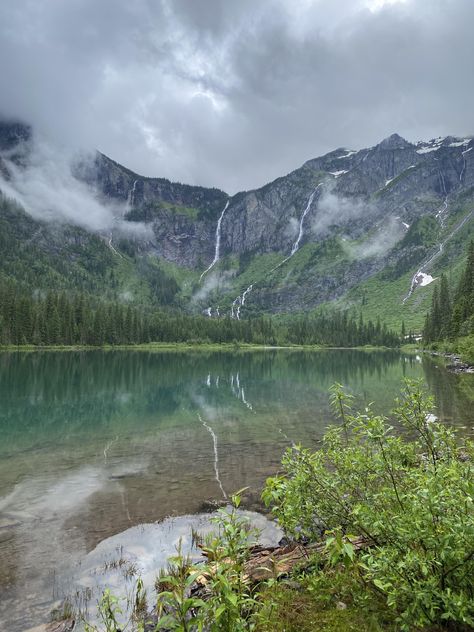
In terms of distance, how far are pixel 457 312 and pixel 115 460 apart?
112m

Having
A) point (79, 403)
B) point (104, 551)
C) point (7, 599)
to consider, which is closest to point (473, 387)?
point (79, 403)

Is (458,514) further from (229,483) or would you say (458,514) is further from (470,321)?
(470,321)

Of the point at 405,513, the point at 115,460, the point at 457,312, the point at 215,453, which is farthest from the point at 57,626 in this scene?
the point at 457,312

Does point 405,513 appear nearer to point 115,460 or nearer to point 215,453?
point 215,453

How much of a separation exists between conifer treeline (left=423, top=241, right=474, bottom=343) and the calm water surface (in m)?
61.2

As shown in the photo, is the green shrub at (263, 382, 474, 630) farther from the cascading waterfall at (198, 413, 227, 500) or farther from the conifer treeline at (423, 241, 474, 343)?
the conifer treeline at (423, 241, 474, 343)

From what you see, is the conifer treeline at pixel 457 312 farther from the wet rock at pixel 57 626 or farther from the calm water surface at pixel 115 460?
the wet rock at pixel 57 626

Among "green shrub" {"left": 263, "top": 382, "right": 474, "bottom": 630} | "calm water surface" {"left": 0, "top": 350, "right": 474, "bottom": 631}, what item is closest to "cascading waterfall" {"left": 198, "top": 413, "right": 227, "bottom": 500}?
"calm water surface" {"left": 0, "top": 350, "right": 474, "bottom": 631}

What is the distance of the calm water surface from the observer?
1310cm

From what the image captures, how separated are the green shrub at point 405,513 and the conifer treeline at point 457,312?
94316mm

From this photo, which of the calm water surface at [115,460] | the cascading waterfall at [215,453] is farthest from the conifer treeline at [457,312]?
the cascading waterfall at [215,453]

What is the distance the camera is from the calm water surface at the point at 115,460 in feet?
Result: 43.0

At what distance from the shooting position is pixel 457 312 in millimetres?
111938

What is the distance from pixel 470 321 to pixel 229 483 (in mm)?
94059
